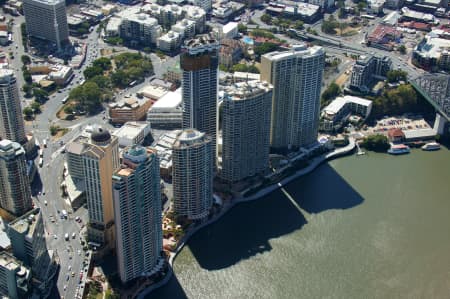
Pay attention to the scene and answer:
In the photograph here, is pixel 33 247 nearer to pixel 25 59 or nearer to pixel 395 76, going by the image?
pixel 25 59

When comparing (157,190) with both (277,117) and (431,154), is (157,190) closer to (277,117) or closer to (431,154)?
(277,117)

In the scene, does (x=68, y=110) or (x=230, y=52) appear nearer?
(x=68, y=110)

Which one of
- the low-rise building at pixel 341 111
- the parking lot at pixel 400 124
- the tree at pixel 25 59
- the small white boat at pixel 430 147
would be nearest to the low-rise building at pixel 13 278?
the low-rise building at pixel 341 111

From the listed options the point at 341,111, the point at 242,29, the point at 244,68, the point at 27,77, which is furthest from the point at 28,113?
the point at 242,29

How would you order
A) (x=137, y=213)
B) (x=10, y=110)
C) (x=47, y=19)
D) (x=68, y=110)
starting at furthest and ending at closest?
(x=47, y=19), (x=68, y=110), (x=10, y=110), (x=137, y=213)

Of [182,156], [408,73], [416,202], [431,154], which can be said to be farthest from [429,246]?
[408,73]

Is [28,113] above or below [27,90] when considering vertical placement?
below
